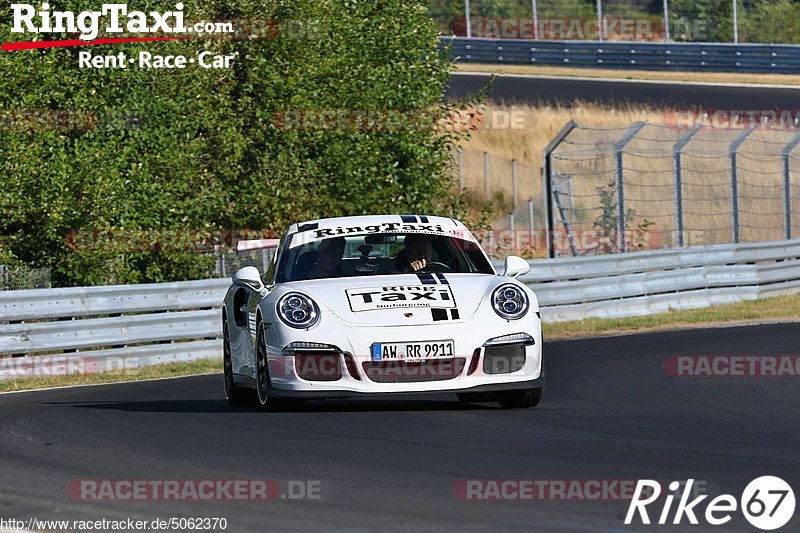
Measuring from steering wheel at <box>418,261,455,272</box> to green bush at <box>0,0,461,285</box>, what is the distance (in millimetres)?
9423

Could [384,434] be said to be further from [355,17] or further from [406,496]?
[355,17]

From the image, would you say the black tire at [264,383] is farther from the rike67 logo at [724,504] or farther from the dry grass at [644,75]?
the dry grass at [644,75]

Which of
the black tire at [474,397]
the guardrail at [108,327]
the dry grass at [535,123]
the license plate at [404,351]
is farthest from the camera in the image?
the dry grass at [535,123]

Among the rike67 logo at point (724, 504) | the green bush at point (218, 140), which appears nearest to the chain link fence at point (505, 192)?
the green bush at point (218, 140)

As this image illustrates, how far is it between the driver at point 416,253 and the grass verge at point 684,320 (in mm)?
8911

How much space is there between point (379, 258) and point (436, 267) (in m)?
0.41

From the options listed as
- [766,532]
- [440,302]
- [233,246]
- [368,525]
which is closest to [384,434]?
[440,302]

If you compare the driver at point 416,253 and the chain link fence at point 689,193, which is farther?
the chain link fence at point 689,193

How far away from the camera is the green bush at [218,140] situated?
19.3 metres

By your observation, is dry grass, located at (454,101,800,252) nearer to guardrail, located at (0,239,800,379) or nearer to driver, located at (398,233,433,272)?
guardrail, located at (0,239,800,379)

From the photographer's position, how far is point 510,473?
6809 millimetres

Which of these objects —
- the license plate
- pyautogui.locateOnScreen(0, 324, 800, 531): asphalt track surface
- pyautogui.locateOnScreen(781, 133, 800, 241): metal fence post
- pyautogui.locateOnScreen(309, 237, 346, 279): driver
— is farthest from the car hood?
pyautogui.locateOnScreen(781, 133, 800, 241): metal fence post

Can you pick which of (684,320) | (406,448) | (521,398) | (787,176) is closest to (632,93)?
(787,176)

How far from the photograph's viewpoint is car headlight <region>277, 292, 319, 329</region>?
955 cm
